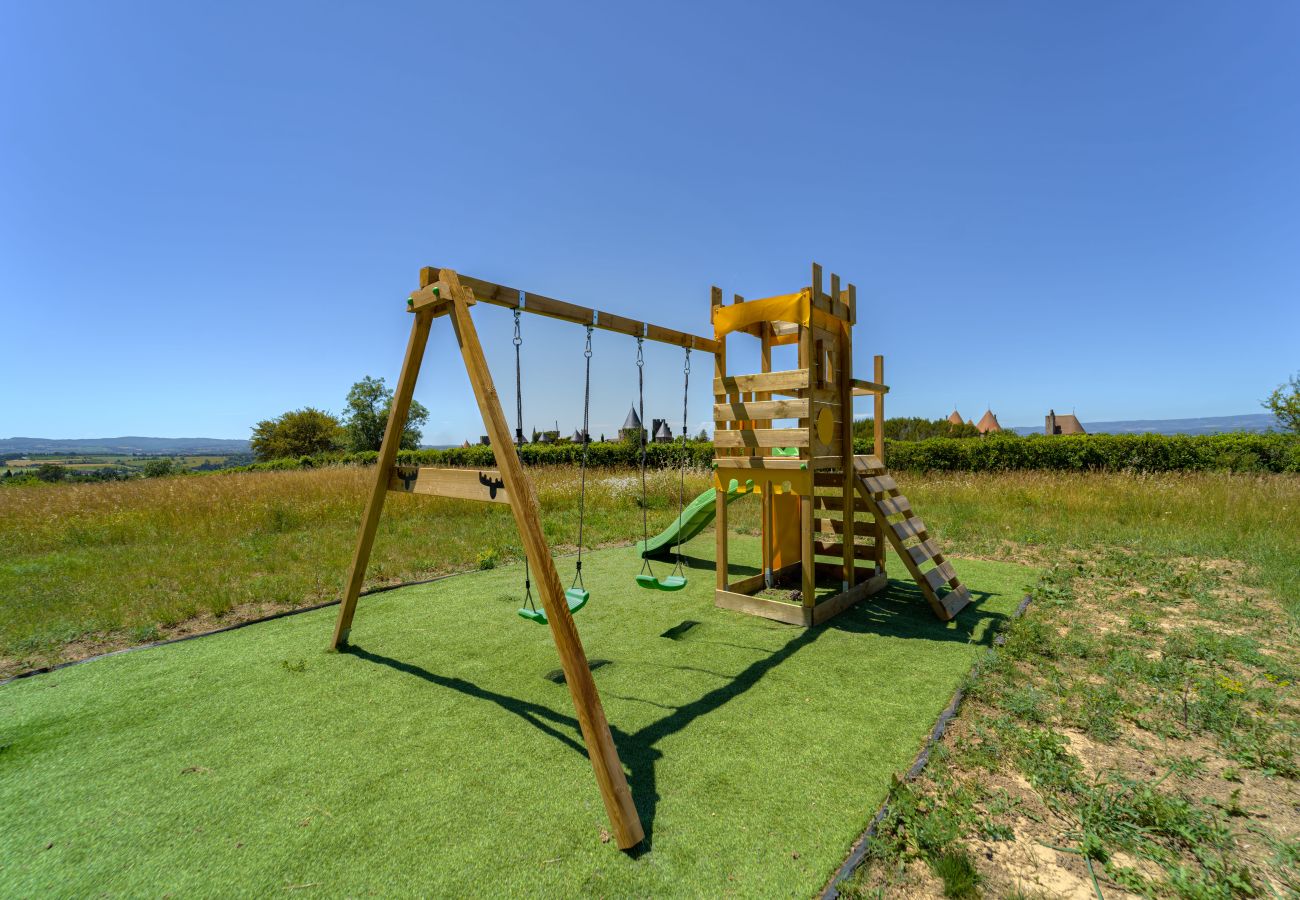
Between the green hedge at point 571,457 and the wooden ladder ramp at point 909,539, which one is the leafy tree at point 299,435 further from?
the wooden ladder ramp at point 909,539

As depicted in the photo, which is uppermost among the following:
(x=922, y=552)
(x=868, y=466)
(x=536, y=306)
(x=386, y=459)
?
(x=536, y=306)

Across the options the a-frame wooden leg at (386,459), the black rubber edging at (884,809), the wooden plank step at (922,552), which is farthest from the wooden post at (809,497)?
the a-frame wooden leg at (386,459)

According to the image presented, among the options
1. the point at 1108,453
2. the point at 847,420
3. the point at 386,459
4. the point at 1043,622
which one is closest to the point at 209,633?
the point at 386,459

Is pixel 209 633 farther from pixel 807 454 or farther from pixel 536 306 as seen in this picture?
pixel 807 454

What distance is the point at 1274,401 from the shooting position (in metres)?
20.5

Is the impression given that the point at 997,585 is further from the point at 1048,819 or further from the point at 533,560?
the point at 533,560

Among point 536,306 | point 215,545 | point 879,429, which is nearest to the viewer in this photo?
point 536,306

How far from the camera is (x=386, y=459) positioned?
12.4 ft

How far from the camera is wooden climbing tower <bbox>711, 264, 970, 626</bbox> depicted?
4613 mm

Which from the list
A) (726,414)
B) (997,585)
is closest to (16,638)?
(726,414)

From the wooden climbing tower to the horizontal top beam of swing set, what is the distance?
80 cm

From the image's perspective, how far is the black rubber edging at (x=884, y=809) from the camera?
1969 mm

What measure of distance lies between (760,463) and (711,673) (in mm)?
1818

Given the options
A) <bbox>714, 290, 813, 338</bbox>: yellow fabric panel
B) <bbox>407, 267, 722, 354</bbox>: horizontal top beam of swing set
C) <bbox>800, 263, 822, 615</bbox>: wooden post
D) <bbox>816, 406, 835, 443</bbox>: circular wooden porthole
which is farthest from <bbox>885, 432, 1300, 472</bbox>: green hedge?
<bbox>407, 267, 722, 354</bbox>: horizontal top beam of swing set
